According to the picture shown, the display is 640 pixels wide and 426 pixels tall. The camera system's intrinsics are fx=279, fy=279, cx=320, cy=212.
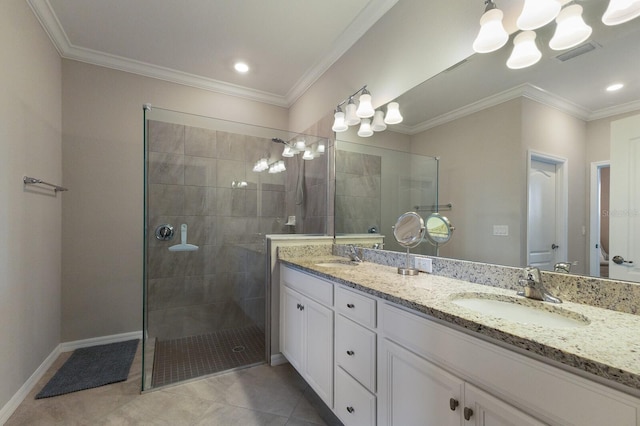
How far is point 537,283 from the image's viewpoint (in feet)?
3.48

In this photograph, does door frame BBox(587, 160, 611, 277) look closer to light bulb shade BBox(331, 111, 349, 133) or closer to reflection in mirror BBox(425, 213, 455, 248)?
reflection in mirror BBox(425, 213, 455, 248)

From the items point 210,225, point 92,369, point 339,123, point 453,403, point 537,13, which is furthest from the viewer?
point 210,225

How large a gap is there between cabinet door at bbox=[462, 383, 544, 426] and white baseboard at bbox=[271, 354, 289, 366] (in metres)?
1.71

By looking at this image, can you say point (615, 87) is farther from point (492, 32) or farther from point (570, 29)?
point (492, 32)

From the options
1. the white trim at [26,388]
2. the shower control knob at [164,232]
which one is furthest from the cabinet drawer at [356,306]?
the white trim at [26,388]

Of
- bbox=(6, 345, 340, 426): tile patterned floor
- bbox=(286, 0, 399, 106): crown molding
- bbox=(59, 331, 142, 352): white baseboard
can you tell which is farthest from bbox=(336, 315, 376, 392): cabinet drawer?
bbox=(59, 331, 142, 352): white baseboard

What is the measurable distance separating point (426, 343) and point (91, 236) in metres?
2.95

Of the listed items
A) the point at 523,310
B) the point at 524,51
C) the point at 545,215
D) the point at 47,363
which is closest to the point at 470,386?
the point at 523,310

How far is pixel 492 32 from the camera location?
4.05 ft

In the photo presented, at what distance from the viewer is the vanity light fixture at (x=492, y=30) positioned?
4.00 feet

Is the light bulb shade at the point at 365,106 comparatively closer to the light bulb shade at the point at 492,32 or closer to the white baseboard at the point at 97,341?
the light bulb shade at the point at 492,32

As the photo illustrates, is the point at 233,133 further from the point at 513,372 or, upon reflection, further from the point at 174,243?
the point at 513,372

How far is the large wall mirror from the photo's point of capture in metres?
1.02

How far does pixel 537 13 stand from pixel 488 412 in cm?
144
